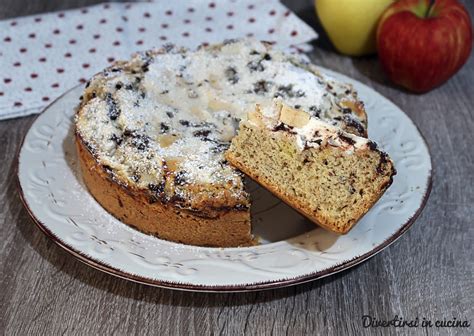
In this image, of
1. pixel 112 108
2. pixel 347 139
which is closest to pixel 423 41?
pixel 347 139

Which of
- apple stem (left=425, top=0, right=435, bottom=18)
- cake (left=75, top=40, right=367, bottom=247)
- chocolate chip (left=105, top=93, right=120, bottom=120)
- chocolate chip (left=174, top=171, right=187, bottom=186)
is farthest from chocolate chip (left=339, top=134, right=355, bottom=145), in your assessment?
apple stem (left=425, top=0, right=435, bottom=18)

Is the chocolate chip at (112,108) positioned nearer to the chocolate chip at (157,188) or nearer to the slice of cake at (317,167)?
the chocolate chip at (157,188)

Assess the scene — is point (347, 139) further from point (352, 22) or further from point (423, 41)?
point (352, 22)

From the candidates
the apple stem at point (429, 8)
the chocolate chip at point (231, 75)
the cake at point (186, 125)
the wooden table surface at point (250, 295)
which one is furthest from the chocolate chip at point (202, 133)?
the apple stem at point (429, 8)

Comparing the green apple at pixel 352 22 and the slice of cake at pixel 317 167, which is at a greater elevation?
the slice of cake at pixel 317 167

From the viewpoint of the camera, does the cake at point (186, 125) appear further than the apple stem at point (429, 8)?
No

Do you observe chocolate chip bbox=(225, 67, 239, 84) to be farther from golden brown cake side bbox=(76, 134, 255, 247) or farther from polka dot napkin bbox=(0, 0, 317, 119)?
polka dot napkin bbox=(0, 0, 317, 119)

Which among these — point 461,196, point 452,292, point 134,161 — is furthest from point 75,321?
point 461,196

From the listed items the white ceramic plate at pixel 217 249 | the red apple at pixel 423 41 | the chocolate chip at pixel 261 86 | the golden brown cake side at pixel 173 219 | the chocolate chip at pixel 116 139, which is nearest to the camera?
the white ceramic plate at pixel 217 249
